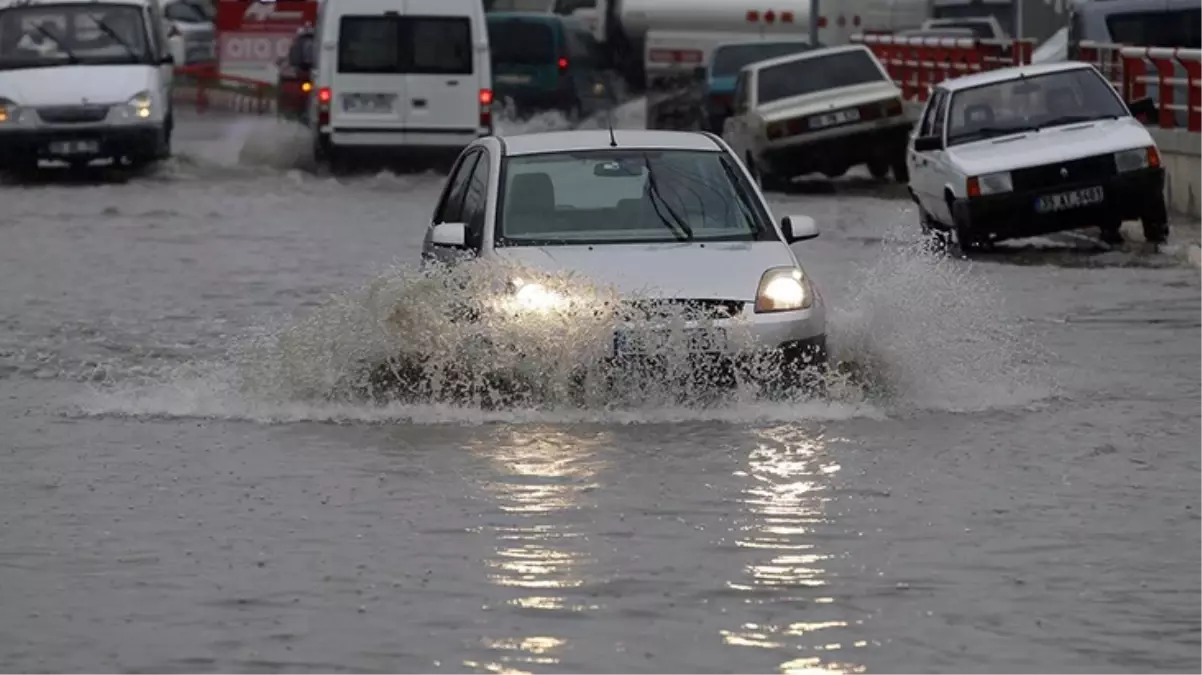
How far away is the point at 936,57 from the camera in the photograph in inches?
1492

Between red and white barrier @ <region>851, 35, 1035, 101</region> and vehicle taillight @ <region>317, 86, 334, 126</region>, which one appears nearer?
vehicle taillight @ <region>317, 86, 334, 126</region>

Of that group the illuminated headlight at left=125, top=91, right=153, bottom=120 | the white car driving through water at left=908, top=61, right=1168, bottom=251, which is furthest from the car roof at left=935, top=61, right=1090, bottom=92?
the illuminated headlight at left=125, top=91, right=153, bottom=120

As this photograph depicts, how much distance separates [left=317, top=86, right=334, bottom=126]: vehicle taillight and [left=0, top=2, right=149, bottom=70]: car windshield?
6.51 ft

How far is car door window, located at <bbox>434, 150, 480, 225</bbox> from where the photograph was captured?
14.8 meters

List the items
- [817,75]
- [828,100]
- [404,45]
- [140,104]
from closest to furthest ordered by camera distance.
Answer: [828,100] → [140,104] → [817,75] → [404,45]

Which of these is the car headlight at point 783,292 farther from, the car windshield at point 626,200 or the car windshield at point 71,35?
the car windshield at point 71,35

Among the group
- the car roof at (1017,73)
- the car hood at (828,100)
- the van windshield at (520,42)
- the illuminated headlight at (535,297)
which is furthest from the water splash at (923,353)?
the van windshield at (520,42)

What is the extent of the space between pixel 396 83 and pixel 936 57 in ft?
24.8

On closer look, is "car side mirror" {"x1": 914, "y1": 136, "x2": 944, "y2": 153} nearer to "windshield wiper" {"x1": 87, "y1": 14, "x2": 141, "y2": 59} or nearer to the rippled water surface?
A: the rippled water surface

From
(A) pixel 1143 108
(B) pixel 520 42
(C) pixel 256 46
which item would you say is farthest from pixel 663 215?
(C) pixel 256 46

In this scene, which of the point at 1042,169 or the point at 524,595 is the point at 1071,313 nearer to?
the point at 1042,169

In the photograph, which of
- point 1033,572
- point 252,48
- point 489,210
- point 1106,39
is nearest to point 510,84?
point 252,48

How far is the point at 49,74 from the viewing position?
3325cm

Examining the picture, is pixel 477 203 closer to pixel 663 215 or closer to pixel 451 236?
pixel 451 236
